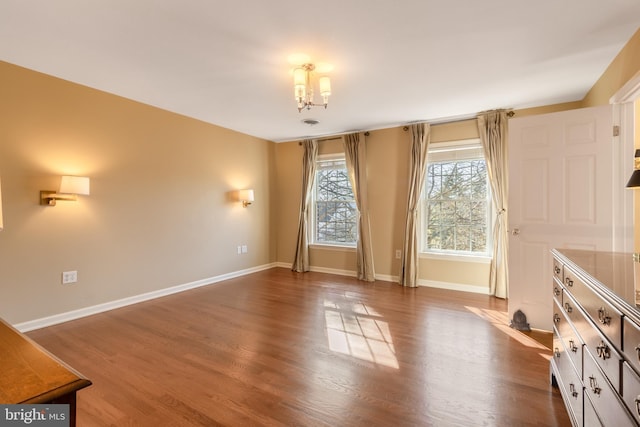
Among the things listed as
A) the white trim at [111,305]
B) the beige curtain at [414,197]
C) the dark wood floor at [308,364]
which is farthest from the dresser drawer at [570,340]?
the white trim at [111,305]

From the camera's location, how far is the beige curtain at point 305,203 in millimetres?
5727

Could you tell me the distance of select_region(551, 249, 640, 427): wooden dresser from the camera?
40.7 inches

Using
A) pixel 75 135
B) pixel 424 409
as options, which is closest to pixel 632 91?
pixel 424 409

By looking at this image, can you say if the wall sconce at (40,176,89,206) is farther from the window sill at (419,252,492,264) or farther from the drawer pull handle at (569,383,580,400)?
the window sill at (419,252,492,264)

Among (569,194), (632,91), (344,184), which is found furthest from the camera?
(344,184)

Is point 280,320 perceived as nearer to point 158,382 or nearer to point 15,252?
point 158,382

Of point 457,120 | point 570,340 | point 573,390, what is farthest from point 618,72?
point 573,390

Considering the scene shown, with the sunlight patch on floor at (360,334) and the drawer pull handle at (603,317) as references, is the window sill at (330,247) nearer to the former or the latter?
the sunlight patch on floor at (360,334)

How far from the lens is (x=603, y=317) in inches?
48.1

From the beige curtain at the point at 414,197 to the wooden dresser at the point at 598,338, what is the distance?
106 inches

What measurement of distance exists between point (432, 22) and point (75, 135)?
3.66m

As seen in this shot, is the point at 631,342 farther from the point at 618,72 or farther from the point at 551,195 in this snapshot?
the point at 618,72

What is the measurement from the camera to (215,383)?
2141 millimetres

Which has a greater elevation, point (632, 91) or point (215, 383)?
point (632, 91)
